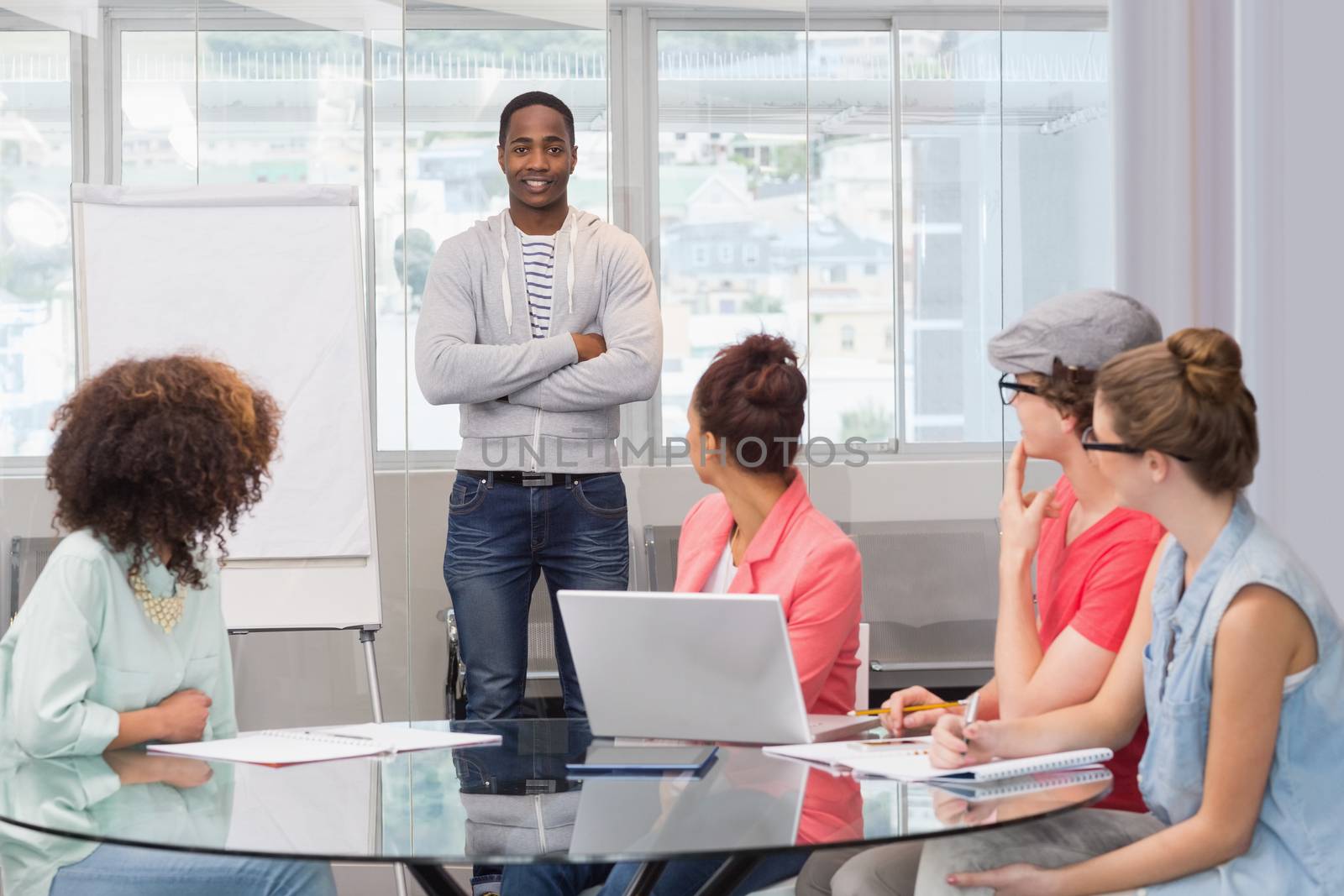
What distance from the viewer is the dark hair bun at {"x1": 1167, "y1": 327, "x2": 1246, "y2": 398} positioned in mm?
1696

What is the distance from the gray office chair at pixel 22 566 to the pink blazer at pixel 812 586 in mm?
2774

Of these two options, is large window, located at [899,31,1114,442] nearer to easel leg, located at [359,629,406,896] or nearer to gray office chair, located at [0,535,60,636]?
easel leg, located at [359,629,406,896]

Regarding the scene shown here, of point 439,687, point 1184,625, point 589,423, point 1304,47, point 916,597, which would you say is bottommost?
point 439,687

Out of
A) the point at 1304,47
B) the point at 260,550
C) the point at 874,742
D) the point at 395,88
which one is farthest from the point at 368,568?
the point at 1304,47

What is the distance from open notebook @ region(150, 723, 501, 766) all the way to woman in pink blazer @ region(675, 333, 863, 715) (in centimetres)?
51

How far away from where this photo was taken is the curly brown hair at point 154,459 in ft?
6.71

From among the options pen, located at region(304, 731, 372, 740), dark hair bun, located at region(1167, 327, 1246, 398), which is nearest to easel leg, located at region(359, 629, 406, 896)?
pen, located at region(304, 731, 372, 740)

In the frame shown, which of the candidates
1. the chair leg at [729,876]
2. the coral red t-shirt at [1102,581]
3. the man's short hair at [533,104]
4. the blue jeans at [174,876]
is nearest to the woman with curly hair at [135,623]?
the blue jeans at [174,876]

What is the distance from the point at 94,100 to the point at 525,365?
77.0 inches

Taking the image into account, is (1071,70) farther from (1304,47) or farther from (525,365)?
(525,365)

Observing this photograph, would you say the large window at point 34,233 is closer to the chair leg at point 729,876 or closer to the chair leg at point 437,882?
the chair leg at point 437,882

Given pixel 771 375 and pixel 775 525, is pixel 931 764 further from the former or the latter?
pixel 771 375

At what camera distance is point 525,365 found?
11.1 feet

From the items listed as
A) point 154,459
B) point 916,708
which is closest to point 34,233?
point 154,459
